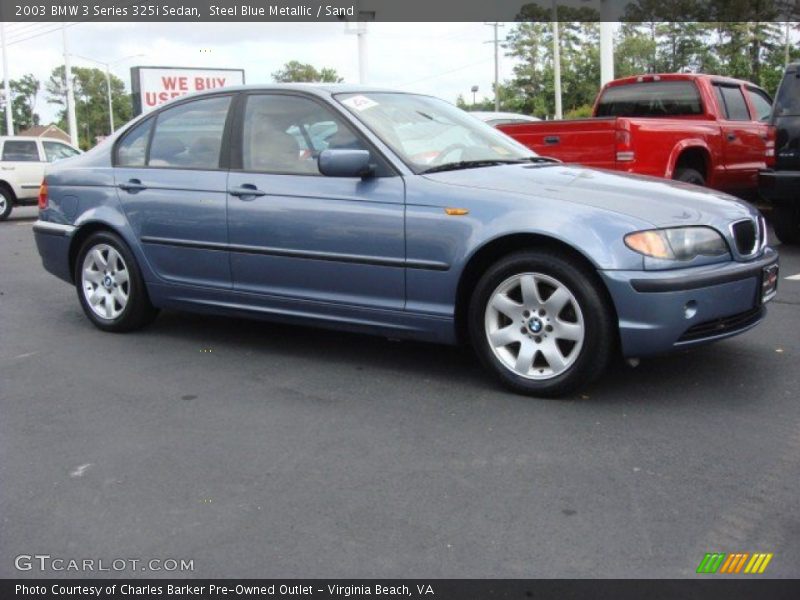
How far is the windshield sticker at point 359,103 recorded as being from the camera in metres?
5.18

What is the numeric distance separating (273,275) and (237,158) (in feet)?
2.58

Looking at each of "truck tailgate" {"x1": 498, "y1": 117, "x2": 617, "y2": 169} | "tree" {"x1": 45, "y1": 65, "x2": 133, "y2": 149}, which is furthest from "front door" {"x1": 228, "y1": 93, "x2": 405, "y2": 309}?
"tree" {"x1": 45, "y1": 65, "x2": 133, "y2": 149}

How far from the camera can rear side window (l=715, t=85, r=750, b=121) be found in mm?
10539

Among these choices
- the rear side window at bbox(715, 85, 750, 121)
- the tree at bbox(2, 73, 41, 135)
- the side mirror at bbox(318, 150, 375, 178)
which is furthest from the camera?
the tree at bbox(2, 73, 41, 135)

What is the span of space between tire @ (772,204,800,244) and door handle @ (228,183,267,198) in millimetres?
5843

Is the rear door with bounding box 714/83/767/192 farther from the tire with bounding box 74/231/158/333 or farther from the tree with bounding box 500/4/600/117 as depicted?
the tree with bounding box 500/4/600/117

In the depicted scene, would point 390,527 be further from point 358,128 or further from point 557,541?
point 358,128

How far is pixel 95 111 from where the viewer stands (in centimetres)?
11088

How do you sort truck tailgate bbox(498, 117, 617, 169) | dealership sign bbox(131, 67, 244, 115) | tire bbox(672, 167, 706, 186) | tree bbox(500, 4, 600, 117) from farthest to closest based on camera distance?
tree bbox(500, 4, 600, 117)
dealership sign bbox(131, 67, 244, 115)
tire bbox(672, 167, 706, 186)
truck tailgate bbox(498, 117, 617, 169)

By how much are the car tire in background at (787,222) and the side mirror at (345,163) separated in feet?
18.6

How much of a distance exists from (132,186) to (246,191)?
1.00 m

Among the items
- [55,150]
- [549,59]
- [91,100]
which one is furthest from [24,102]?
[55,150]

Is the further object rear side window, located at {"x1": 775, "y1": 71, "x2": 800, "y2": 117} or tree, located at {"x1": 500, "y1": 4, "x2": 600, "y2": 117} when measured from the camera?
tree, located at {"x1": 500, "y1": 4, "x2": 600, "y2": 117}
